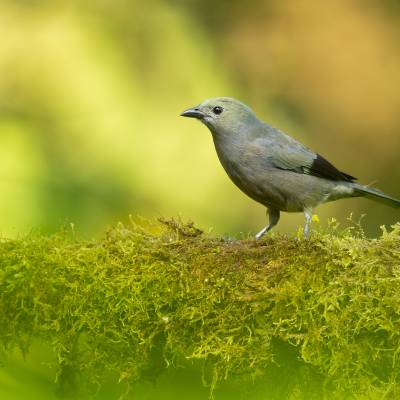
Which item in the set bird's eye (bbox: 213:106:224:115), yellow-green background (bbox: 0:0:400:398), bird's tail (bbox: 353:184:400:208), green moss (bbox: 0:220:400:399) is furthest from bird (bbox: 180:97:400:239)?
yellow-green background (bbox: 0:0:400:398)

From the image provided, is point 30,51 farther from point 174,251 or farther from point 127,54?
point 174,251

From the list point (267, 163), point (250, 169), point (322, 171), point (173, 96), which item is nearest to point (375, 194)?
point (322, 171)

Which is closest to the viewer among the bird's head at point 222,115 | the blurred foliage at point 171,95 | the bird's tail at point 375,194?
the bird's head at point 222,115

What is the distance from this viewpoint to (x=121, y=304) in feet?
12.6

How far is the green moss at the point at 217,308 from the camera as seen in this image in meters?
3.53

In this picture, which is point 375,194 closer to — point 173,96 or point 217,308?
point 217,308

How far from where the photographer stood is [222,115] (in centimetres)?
569

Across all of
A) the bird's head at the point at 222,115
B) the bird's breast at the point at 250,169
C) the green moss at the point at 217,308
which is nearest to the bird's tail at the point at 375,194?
the bird's breast at the point at 250,169

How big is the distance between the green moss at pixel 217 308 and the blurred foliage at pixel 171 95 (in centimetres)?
286

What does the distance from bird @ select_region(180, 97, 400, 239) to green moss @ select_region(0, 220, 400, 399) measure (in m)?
1.42

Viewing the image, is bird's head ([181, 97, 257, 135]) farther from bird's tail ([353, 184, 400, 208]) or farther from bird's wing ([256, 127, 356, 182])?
bird's tail ([353, 184, 400, 208])

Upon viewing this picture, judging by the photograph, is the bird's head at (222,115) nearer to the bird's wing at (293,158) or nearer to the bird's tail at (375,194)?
the bird's wing at (293,158)

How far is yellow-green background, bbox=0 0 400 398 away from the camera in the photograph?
8.34 metres

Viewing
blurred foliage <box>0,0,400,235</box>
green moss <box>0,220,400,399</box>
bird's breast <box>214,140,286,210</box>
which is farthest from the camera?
blurred foliage <box>0,0,400,235</box>
